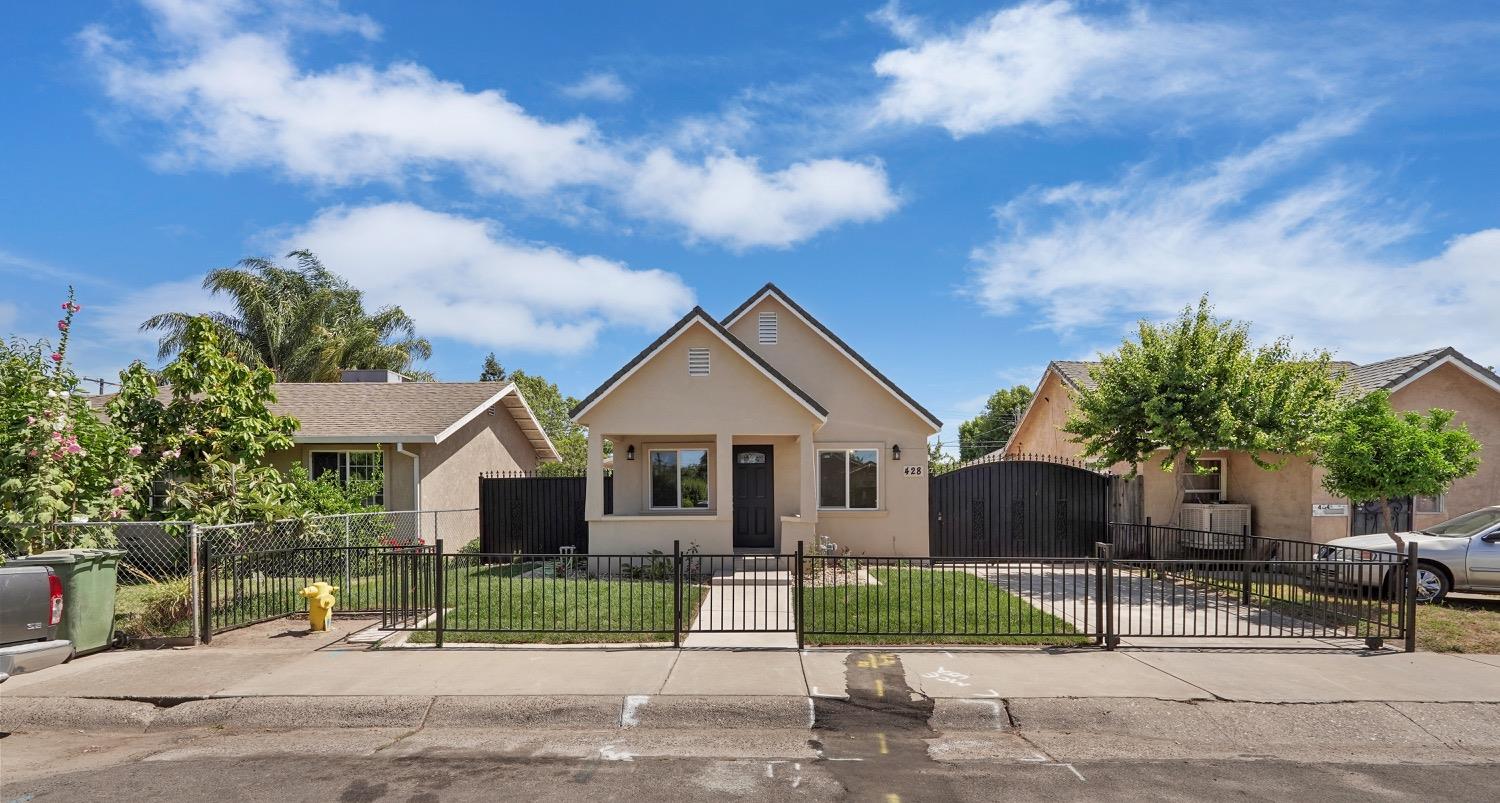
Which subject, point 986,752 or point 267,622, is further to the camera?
point 267,622

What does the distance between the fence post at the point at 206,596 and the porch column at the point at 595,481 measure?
21.4ft

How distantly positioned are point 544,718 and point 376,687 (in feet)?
5.86

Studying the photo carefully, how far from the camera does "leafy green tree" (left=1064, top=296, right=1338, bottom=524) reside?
562 inches

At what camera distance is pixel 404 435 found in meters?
18.2

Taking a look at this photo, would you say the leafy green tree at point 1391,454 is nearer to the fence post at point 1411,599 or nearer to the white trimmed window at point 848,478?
the fence post at point 1411,599

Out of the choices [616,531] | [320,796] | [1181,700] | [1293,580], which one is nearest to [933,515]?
[616,531]

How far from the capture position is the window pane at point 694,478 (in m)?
17.0

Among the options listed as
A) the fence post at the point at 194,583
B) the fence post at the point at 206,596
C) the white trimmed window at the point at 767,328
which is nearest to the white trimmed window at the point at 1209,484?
the white trimmed window at the point at 767,328

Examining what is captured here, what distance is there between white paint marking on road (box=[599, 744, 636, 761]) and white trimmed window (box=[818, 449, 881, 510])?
445 inches

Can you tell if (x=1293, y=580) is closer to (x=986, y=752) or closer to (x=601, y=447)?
(x=986, y=752)

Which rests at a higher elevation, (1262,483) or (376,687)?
(1262,483)

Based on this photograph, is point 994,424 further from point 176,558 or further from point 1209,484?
point 176,558

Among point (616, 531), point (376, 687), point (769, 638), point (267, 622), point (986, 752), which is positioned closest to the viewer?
point (986, 752)

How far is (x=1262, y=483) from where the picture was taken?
17625mm
